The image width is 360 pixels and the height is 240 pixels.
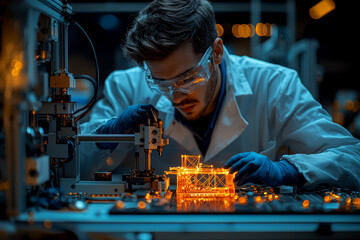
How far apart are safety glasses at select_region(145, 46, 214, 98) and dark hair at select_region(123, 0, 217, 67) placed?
0.09 metres

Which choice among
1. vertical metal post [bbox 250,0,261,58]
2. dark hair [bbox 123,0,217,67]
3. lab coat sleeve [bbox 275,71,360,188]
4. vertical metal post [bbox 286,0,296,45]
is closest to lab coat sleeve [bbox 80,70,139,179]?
dark hair [bbox 123,0,217,67]

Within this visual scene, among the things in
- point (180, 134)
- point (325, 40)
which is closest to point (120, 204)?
point (180, 134)

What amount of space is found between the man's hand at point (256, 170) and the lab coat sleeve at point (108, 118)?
2.27 ft

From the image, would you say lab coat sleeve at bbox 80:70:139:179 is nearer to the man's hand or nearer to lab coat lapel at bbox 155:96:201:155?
lab coat lapel at bbox 155:96:201:155

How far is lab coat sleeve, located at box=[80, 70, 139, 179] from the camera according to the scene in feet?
5.88

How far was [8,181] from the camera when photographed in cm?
104

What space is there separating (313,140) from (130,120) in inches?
39.6

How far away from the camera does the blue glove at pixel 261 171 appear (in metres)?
1.49

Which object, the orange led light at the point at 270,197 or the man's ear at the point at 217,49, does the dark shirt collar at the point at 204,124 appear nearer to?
the man's ear at the point at 217,49

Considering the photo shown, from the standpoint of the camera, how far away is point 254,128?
2.15 metres

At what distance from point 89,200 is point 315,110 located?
1354 mm

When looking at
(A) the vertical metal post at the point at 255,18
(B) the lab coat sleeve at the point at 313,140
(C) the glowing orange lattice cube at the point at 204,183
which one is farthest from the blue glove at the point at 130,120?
(A) the vertical metal post at the point at 255,18

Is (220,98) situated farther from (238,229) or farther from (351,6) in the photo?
(351,6)

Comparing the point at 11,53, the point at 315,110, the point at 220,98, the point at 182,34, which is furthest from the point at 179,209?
the point at 315,110
